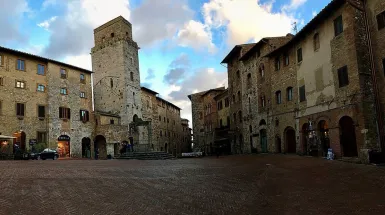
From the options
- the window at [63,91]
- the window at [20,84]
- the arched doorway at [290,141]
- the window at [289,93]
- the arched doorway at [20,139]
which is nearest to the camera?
the window at [289,93]

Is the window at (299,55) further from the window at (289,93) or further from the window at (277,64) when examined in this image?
the window at (277,64)

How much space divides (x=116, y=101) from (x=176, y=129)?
28.1m

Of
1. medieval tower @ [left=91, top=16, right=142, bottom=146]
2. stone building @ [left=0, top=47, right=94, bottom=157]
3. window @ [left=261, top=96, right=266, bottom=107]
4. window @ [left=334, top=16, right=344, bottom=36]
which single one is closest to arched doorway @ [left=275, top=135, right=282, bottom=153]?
window @ [left=261, top=96, right=266, bottom=107]

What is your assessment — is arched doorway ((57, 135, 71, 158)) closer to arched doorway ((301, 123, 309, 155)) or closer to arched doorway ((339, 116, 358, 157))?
arched doorway ((301, 123, 309, 155))

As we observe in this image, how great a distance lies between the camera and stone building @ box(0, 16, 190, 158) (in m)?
31.8

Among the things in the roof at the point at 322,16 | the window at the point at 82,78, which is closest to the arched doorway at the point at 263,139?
the roof at the point at 322,16

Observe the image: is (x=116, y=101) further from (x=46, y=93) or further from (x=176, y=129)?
(x=176, y=129)

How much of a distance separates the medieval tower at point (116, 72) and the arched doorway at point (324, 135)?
26.3 meters

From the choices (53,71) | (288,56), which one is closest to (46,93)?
(53,71)

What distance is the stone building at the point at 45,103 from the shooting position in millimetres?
31234

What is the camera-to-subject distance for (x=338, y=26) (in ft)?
64.7

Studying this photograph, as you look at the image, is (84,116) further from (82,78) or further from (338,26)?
(338,26)

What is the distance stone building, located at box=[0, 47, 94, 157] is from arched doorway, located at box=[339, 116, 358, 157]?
29.4 meters

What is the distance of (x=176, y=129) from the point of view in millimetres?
69312
